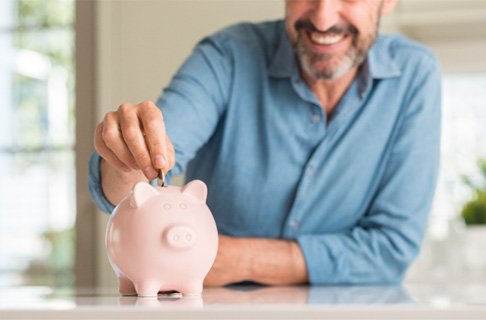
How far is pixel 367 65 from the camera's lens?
65.3 inches

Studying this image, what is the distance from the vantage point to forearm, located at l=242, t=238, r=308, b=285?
1.40 meters

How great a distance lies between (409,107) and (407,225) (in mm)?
218

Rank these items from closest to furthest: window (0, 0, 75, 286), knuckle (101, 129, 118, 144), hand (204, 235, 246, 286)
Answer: knuckle (101, 129, 118, 144)
hand (204, 235, 246, 286)
window (0, 0, 75, 286)

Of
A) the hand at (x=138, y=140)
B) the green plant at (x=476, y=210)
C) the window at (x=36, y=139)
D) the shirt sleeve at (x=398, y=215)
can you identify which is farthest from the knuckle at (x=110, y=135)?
the window at (x=36, y=139)

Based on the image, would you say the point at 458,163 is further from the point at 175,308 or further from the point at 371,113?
the point at 175,308

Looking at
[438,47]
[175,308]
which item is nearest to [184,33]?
[438,47]

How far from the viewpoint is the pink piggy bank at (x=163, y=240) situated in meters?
0.90

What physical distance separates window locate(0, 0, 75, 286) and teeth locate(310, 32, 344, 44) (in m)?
2.01

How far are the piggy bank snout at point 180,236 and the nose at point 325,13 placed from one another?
74 centimetres

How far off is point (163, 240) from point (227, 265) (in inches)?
19.3

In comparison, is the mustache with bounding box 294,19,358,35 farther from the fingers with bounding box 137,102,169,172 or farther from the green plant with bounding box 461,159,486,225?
the green plant with bounding box 461,159,486,225

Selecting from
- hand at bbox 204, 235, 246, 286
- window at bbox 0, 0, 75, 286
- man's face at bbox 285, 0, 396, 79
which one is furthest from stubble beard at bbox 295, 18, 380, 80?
window at bbox 0, 0, 75, 286

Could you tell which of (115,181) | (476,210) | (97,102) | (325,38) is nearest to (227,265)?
(115,181)

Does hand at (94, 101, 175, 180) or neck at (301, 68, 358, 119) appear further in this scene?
neck at (301, 68, 358, 119)
